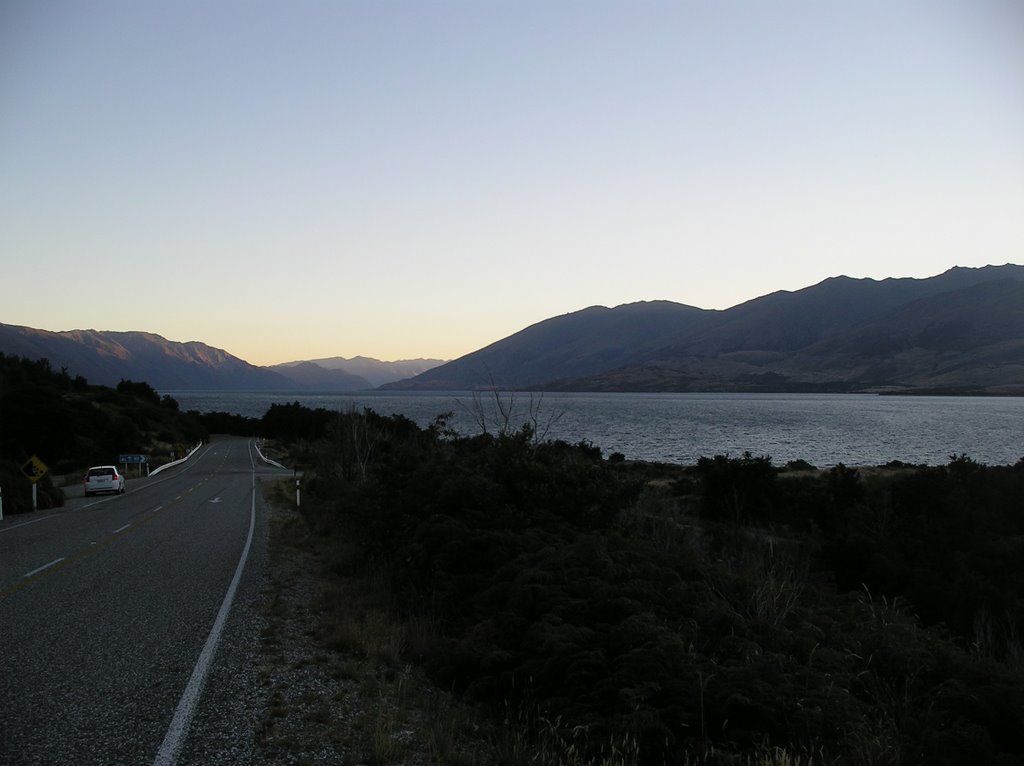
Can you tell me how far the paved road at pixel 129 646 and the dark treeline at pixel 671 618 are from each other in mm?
2323

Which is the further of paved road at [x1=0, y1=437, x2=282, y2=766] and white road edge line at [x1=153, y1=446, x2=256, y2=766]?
paved road at [x1=0, y1=437, x2=282, y2=766]

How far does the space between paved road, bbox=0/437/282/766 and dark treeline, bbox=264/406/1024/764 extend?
232 cm

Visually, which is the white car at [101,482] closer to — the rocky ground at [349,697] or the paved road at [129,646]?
the paved road at [129,646]

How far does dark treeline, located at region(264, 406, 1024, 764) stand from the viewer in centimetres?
621

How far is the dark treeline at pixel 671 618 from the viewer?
6211 millimetres

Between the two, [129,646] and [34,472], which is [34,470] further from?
[129,646]

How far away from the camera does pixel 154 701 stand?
6.71 m

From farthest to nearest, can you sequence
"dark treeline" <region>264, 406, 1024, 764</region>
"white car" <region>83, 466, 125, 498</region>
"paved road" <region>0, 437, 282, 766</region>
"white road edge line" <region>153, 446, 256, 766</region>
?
1. "white car" <region>83, 466, 125, 498</region>
2. "dark treeline" <region>264, 406, 1024, 764</region>
3. "paved road" <region>0, 437, 282, 766</region>
4. "white road edge line" <region>153, 446, 256, 766</region>

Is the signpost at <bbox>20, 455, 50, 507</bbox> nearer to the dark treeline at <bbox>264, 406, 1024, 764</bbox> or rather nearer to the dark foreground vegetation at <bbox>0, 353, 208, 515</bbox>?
the dark foreground vegetation at <bbox>0, 353, 208, 515</bbox>

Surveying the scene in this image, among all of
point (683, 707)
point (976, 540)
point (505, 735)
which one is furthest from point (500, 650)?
point (976, 540)

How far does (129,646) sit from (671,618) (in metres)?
6.24

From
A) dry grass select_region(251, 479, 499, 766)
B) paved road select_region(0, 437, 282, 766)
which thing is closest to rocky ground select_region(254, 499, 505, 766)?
dry grass select_region(251, 479, 499, 766)


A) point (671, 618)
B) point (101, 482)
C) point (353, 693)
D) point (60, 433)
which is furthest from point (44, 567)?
point (60, 433)

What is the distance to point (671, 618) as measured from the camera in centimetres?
849
